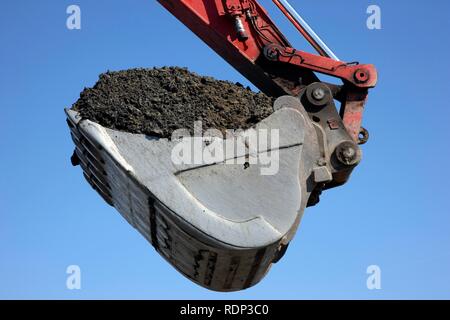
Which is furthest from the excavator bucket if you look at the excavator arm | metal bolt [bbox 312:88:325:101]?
metal bolt [bbox 312:88:325:101]

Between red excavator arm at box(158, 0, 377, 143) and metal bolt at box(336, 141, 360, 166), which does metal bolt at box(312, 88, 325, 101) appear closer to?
red excavator arm at box(158, 0, 377, 143)

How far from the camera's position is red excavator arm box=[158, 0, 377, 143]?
298 inches

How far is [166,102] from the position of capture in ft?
23.0

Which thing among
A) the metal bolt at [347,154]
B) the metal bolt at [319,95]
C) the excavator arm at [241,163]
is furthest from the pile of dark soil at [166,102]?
the metal bolt at [347,154]

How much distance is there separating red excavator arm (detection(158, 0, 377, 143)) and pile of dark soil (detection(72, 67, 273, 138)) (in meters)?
0.53

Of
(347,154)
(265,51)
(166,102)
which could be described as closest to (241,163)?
(166,102)

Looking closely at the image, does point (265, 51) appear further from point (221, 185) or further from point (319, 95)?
point (221, 185)

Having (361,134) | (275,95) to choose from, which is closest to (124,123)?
(275,95)

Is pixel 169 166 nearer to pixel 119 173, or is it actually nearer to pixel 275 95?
pixel 119 173

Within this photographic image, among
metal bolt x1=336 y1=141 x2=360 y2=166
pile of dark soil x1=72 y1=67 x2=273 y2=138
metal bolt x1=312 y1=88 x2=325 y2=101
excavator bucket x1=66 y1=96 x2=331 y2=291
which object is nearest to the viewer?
excavator bucket x1=66 y1=96 x2=331 y2=291

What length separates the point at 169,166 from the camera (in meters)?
6.78

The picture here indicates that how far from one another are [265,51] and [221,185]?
1541 mm

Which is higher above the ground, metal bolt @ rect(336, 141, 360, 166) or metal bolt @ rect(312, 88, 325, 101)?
metal bolt @ rect(312, 88, 325, 101)

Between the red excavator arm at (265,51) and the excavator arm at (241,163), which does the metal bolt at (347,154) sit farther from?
the red excavator arm at (265,51)
